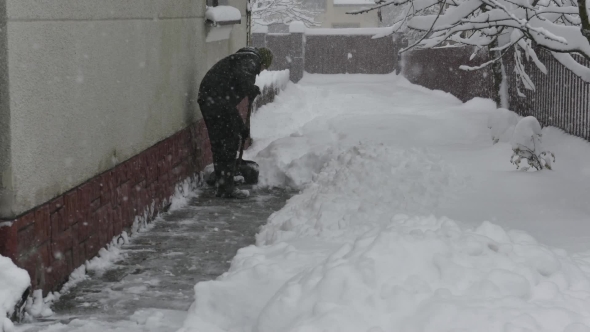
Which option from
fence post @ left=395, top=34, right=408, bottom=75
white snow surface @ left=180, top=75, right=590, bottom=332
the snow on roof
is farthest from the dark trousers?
the snow on roof

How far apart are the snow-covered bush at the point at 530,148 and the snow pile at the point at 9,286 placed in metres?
5.04

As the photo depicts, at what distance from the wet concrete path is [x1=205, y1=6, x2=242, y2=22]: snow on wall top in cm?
235

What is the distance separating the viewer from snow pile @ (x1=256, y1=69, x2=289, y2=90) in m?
17.8

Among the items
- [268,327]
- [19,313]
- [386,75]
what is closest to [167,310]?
[19,313]

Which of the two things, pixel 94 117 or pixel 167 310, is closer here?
pixel 167 310

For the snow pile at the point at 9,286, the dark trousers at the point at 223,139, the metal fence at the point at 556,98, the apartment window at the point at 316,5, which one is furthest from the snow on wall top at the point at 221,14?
the apartment window at the point at 316,5

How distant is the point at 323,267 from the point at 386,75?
27.2 meters

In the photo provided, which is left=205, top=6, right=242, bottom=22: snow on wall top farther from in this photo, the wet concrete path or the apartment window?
the apartment window

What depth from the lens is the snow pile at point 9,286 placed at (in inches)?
165

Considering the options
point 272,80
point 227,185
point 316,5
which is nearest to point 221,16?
point 227,185

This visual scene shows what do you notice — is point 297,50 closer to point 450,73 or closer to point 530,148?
point 450,73

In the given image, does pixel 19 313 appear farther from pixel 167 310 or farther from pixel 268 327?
pixel 268 327

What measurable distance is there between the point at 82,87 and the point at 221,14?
15.3 ft

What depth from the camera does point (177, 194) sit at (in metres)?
8.27
